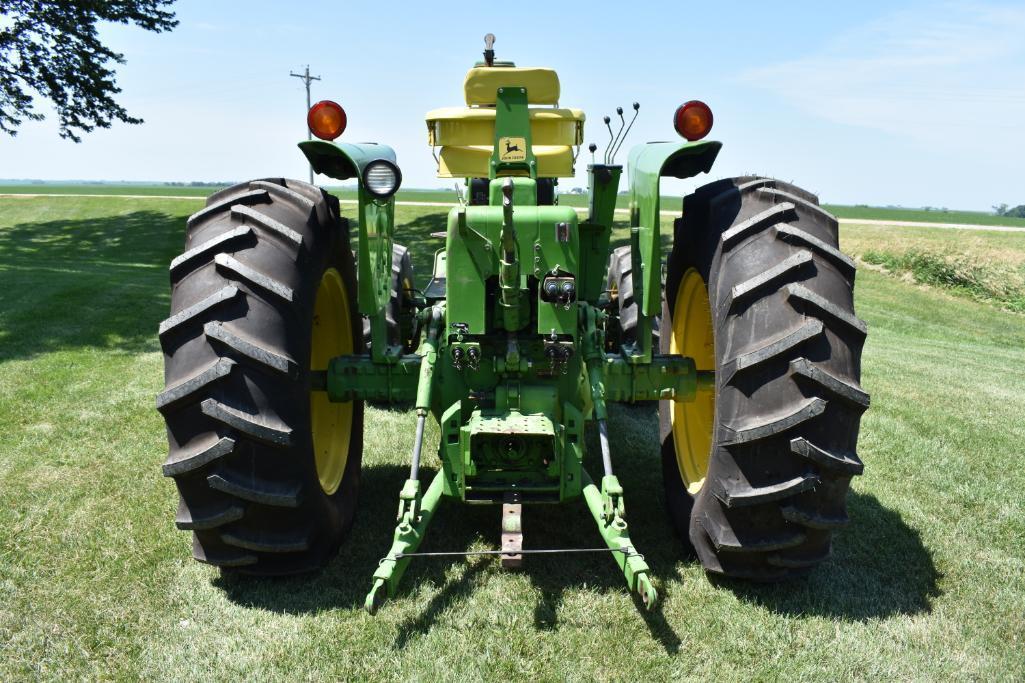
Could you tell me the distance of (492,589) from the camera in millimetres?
3307

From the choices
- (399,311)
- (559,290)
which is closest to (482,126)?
(399,311)

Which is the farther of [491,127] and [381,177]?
[491,127]

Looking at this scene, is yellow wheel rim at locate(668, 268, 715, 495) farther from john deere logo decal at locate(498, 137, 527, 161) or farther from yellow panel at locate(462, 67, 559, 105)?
yellow panel at locate(462, 67, 559, 105)

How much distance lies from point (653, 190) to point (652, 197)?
35 mm

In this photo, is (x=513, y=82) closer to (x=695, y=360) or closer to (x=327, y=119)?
(x=327, y=119)

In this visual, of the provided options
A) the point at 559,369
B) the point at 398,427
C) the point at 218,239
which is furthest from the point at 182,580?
the point at 398,427

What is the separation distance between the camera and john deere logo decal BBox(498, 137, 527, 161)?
→ 4742mm

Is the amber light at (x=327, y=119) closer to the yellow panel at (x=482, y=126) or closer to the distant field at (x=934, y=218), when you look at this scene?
the yellow panel at (x=482, y=126)

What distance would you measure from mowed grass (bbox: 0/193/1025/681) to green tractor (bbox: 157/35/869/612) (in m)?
0.22

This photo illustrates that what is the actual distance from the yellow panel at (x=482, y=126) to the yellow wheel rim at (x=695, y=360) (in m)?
2.14

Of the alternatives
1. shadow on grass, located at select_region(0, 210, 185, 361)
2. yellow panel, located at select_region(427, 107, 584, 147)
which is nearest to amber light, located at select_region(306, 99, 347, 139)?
yellow panel, located at select_region(427, 107, 584, 147)

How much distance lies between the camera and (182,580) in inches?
133

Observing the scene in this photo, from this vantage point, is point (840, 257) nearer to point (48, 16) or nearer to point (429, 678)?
point (429, 678)

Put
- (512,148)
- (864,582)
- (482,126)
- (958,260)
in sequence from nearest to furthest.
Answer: (864,582) → (512,148) → (482,126) → (958,260)
